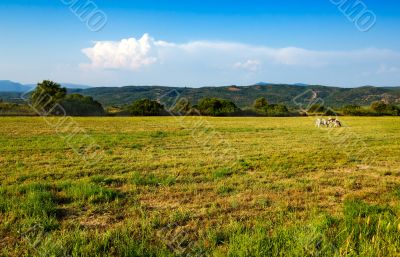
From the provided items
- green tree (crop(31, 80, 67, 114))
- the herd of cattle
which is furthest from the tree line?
the herd of cattle

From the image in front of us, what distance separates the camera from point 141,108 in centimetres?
7906

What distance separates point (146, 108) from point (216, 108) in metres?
17.5

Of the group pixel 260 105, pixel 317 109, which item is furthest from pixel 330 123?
pixel 260 105

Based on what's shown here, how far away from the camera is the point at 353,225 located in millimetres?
5664

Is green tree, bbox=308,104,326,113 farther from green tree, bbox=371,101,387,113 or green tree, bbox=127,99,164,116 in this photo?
green tree, bbox=127,99,164,116

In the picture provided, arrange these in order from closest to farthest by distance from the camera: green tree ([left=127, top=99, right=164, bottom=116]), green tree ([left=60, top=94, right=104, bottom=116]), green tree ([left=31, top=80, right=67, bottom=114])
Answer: green tree ([left=31, top=80, right=67, bottom=114]), green tree ([left=60, top=94, right=104, bottom=116]), green tree ([left=127, top=99, right=164, bottom=116])

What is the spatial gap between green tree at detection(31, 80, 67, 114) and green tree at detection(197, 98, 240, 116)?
33.3 meters

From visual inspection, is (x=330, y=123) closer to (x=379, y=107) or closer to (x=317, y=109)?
(x=317, y=109)

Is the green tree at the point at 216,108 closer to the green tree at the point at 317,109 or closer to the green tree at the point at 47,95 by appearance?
the green tree at the point at 317,109

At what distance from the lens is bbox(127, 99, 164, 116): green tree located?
259 feet

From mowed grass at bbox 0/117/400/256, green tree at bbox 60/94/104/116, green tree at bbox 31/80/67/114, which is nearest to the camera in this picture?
mowed grass at bbox 0/117/400/256

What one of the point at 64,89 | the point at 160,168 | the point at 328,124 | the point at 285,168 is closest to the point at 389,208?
the point at 285,168

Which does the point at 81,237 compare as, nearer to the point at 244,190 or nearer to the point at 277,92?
the point at 244,190

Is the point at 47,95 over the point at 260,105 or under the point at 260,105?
over
